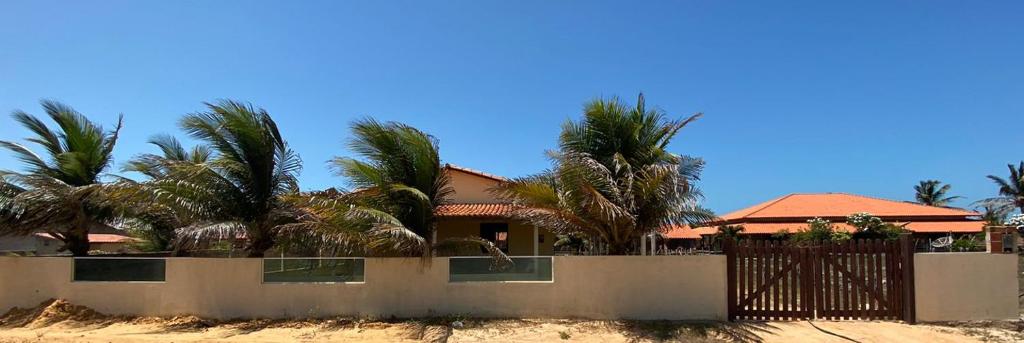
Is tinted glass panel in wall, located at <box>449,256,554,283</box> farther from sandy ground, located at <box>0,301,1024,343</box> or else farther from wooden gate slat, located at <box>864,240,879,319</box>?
wooden gate slat, located at <box>864,240,879,319</box>

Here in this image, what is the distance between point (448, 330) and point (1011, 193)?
162 ft

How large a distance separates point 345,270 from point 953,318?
33.6 ft

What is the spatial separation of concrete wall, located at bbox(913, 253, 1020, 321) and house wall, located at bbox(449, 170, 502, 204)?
11.8 meters

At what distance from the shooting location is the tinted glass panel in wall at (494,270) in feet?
36.6

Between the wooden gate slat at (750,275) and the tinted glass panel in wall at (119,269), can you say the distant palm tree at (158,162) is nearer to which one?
the tinted glass panel in wall at (119,269)

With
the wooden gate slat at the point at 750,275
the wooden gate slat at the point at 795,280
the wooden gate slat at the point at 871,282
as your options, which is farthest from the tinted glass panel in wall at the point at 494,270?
the wooden gate slat at the point at 871,282

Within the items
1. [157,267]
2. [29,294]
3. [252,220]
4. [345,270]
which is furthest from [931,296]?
[29,294]

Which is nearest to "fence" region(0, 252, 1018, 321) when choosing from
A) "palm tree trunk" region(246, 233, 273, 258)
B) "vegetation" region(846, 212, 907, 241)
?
"palm tree trunk" region(246, 233, 273, 258)

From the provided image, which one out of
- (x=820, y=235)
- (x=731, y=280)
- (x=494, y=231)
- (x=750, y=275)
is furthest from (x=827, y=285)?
(x=820, y=235)

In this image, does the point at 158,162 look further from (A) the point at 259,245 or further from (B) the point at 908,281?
(B) the point at 908,281

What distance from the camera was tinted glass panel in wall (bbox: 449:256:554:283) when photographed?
11.2 metres

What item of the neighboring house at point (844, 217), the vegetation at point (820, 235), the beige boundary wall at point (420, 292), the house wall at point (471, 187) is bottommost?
the beige boundary wall at point (420, 292)

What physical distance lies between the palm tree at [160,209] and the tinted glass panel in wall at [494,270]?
15.8 feet

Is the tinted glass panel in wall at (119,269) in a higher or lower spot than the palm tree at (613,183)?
lower
